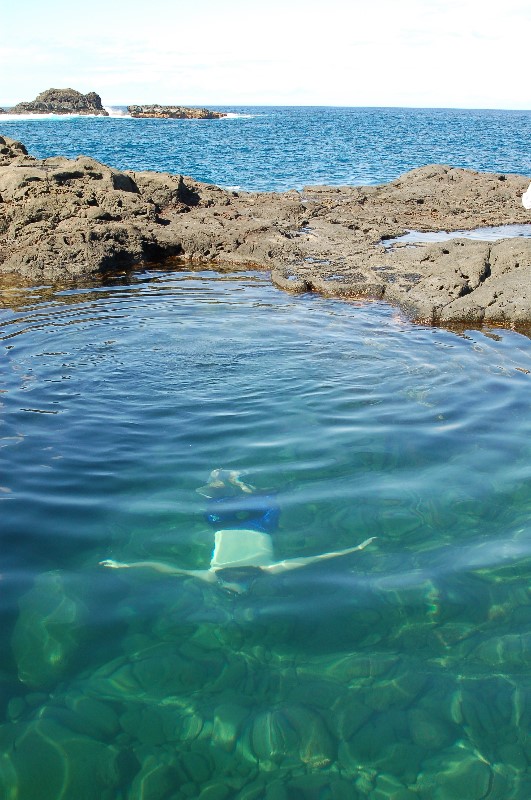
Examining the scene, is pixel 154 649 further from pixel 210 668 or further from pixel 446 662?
pixel 446 662

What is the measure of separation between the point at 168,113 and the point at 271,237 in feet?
447

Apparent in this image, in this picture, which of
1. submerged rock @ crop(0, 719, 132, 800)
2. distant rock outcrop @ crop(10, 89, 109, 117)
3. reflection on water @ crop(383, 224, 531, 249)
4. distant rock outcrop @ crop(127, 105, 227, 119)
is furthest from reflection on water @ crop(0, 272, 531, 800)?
distant rock outcrop @ crop(10, 89, 109, 117)

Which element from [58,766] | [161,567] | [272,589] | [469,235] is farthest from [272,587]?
[469,235]

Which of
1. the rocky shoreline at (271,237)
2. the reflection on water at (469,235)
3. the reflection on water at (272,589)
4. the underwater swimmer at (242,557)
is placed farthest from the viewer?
the reflection on water at (469,235)

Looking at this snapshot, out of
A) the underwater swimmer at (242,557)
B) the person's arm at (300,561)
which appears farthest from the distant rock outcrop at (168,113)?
the person's arm at (300,561)

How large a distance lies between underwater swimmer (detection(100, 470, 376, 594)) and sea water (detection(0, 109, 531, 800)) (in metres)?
0.07

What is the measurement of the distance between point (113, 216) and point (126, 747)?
13386mm

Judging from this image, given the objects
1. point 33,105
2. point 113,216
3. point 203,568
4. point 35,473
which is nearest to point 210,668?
point 203,568

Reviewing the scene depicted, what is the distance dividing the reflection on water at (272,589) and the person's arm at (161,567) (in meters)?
0.06

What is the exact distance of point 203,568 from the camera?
4.25 metres

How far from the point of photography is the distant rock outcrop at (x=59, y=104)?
5408 inches

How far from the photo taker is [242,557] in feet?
14.2

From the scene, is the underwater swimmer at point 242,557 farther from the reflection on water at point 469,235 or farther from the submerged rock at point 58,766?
the reflection on water at point 469,235

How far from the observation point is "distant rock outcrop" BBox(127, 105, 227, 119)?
133262 mm
